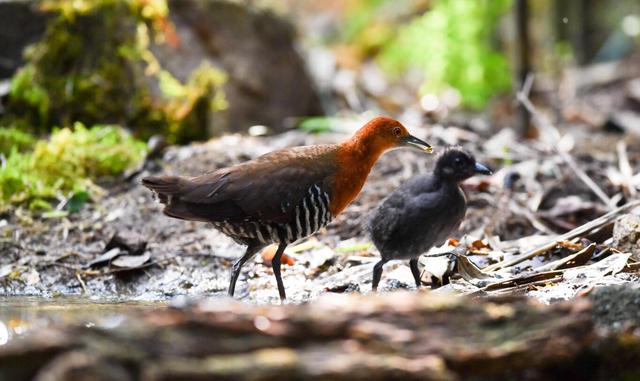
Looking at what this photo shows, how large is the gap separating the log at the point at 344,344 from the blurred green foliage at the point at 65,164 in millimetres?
5008

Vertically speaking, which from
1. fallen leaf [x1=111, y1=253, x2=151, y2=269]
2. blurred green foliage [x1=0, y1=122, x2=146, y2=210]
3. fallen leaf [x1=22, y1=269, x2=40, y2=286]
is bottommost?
fallen leaf [x1=22, y1=269, x2=40, y2=286]

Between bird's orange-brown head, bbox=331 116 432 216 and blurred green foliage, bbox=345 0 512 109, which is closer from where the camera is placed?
bird's orange-brown head, bbox=331 116 432 216

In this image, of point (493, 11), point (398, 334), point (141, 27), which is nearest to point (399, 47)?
point (493, 11)

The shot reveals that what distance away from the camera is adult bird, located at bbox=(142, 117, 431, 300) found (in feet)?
18.0

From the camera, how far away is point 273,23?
11.9m

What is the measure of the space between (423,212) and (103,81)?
4.94 meters

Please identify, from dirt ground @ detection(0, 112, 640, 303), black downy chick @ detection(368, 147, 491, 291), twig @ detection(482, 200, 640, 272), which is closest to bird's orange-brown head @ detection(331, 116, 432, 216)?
black downy chick @ detection(368, 147, 491, 291)

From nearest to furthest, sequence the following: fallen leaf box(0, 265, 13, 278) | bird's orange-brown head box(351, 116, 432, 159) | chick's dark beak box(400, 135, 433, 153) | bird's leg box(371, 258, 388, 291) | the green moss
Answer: bird's leg box(371, 258, 388, 291), bird's orange-brown head box(351, 116, 432, 159), chick's dark beak box(400, 135, 433, 153), fallen leaf box(0, 265, 13, 278), the green moss

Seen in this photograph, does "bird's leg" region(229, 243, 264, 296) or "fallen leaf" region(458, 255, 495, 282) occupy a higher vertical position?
"bird's leg" region(229, 243, 264, 296)

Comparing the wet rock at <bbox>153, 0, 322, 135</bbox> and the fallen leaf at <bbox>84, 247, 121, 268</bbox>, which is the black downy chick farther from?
the wet rock at <bbox>153, 0, 322, 135</bbox>

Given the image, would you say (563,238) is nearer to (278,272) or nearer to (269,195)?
(278,272)

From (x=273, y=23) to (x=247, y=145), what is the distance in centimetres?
361

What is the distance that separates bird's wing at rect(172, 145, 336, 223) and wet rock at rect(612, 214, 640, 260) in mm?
1875

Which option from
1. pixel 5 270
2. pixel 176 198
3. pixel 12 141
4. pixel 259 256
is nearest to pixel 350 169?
pixel 176 198
